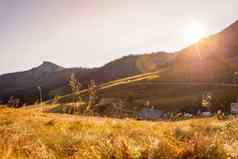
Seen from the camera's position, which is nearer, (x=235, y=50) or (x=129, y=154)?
(x=129, y=154)

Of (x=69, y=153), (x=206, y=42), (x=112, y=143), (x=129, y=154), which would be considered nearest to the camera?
(x=129, y=154)

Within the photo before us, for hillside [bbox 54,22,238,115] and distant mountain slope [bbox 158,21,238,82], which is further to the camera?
distant mountain slope [bbox 158,21,238,82]

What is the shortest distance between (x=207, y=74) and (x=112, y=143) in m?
87.0

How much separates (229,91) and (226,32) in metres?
93.0

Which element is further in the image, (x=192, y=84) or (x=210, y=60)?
(x=210, y=60)

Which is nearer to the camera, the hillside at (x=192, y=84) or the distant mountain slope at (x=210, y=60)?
the hillside at (x=192, y=84)

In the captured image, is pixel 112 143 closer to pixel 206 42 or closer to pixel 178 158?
pixel 178 158

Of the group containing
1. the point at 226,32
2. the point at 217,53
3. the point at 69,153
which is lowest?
the point at 69,153

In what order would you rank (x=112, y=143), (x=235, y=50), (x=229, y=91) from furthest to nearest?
(x=235, y=50)
(x=229, y=91)
(x=112, y=143)

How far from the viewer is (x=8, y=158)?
3.76m

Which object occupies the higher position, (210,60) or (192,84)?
(210,60)

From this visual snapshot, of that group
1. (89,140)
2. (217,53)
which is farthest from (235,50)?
(89,140)

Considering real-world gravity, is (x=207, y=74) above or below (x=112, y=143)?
above

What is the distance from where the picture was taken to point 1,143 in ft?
16.0
